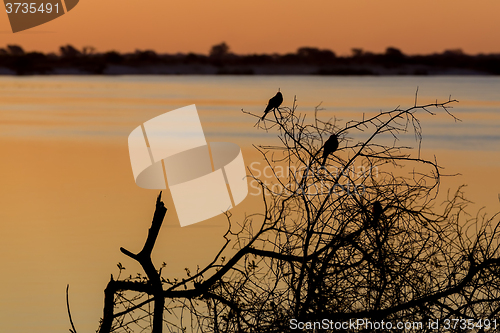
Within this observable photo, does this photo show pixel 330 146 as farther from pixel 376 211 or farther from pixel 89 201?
pixel 89 201

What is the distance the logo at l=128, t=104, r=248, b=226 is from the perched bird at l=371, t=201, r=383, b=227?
7642 millimetres

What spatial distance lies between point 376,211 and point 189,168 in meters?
12.2

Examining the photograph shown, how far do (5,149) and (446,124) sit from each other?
18.8 metres

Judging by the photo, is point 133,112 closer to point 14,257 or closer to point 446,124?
point 446,124

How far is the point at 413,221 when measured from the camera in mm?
5207

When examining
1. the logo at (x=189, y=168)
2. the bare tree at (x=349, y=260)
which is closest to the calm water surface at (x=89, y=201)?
the logo at (x=189, y=168)

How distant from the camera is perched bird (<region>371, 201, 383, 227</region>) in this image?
4754 mm

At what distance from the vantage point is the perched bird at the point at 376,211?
4.75 m

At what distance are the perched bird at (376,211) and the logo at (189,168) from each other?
301 inches

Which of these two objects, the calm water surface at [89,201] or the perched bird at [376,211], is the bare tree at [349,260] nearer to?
the perched bird at [376,211]

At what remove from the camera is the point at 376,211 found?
488 cm

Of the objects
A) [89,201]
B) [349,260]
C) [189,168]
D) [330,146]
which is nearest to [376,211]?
[349,260]

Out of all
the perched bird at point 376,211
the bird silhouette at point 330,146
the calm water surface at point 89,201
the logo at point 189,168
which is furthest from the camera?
the logo at point 189,168

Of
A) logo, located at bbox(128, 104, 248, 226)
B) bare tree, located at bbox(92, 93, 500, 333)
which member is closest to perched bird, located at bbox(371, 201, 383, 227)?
bare tree, located at bbox(92, 93, 500, 333)
